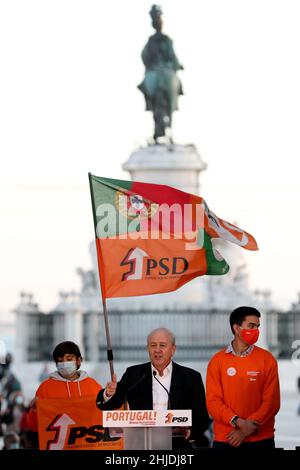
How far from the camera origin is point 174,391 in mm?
12023

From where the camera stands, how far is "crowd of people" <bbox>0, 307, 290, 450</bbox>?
39.4 ft

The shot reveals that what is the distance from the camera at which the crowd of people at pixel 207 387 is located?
39.4 ft

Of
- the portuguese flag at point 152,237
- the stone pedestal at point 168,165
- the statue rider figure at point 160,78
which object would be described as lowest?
the portuguese flag at point 152,237

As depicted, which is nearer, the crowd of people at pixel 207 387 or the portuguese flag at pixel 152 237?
the crowd of people at pixel 207 387

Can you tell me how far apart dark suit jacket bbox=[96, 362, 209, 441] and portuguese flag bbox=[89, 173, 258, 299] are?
1.47m

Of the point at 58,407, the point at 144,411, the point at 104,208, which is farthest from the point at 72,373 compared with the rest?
the point at 144,411

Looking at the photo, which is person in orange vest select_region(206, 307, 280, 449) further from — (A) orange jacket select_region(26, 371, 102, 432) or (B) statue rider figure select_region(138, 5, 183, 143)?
(B) statue rider figure select_region(138, 5, 183, 143)

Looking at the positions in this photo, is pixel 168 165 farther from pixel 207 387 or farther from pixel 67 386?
pixel 207 387

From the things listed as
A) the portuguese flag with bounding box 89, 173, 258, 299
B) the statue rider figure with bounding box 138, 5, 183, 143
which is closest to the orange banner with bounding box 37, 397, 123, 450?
the portuguese flag with bounding box 89, 173, 258, 299

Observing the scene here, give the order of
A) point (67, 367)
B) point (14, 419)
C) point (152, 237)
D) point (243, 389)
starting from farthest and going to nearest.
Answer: point (14, 419) < point (152, 237) < point (67, 367) < point (243, 389)

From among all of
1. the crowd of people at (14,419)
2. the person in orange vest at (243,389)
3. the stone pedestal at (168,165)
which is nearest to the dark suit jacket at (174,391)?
the person in orange vest at (243,389)

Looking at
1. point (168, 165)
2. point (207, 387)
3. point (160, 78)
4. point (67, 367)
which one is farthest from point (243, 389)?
point (160, 78)

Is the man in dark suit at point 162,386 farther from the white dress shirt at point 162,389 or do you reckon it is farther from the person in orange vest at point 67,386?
the person in orange vest at point 67,386
